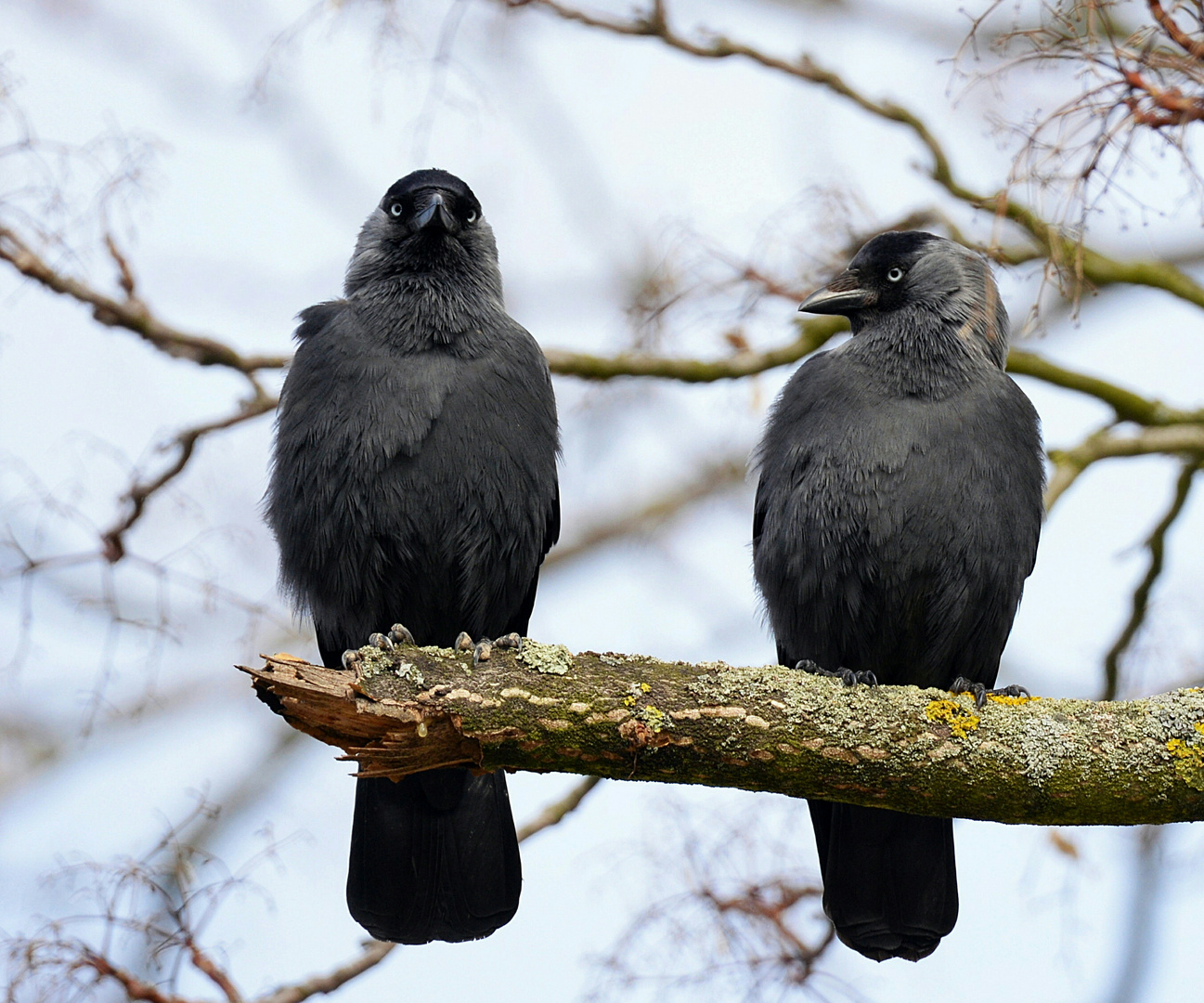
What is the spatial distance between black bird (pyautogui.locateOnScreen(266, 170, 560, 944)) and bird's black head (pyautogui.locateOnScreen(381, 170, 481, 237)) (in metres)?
0.35

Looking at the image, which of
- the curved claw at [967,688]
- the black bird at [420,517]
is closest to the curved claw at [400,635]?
the black bird at [420,517]

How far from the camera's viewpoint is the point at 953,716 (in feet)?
12.5

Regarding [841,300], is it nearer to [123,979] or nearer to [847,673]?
[847,673]

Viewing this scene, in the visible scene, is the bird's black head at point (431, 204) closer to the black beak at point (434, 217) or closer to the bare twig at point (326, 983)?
the black beak at point (434, 217)

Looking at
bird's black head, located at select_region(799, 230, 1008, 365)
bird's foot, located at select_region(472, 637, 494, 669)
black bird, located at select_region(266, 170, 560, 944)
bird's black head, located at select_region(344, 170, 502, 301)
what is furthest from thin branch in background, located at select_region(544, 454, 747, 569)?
bird's foot, located at select_region(472, 637, 494, 669)

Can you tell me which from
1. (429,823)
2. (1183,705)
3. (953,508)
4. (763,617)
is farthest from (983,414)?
(429,823)

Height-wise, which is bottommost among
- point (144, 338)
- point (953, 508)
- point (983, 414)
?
point (953, 508)

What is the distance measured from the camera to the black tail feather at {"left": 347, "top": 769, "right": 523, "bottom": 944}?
15.2 ft

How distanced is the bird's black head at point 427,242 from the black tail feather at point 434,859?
189cm

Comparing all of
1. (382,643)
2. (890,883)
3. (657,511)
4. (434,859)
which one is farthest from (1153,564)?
(657,511)

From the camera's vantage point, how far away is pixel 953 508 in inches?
185

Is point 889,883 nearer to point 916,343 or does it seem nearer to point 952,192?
point 916,343

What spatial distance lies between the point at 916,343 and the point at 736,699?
81.2 inches

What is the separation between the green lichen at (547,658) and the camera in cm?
367
